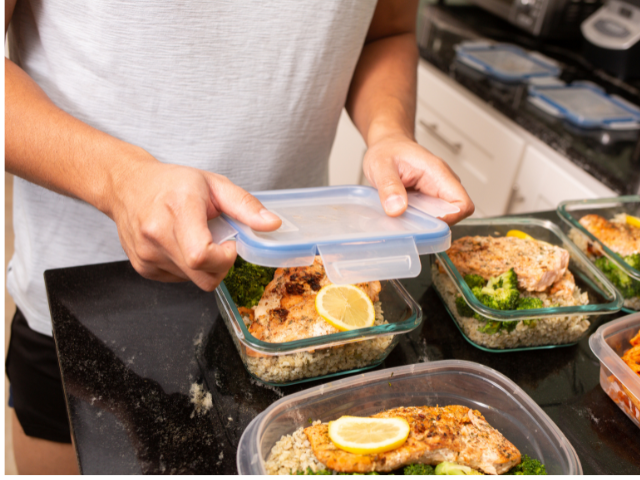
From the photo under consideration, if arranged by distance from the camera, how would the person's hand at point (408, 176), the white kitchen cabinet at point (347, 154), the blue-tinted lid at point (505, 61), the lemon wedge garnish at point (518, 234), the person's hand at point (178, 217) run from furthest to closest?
the white kitchen cabinet at point (347, 154) → the blue-tinted lid at point (505, 61) → the lemon wedge garnish at point (518, 234) → the person's hand at point (408, 176) → the person's hand at point (178, 217)

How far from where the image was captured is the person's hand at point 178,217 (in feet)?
2.33

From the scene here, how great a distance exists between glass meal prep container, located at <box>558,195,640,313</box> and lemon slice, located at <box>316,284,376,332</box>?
0.57 m

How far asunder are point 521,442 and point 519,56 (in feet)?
7.45

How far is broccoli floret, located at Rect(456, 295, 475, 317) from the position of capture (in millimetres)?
996

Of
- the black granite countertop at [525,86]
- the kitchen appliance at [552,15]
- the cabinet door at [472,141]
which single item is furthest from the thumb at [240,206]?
the kitchen appliance at [552,15]

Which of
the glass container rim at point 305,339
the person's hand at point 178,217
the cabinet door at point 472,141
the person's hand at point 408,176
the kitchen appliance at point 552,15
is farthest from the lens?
the kitchen appliance at point 552,15

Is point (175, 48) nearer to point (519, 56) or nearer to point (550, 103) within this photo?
point (550, 103)

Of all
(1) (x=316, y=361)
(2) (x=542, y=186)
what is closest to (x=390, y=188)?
(1) (x=316, y=361)

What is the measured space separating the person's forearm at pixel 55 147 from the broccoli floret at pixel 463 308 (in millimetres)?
595

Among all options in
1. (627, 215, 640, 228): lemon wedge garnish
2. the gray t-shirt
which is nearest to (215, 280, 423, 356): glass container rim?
the gray t-shirt

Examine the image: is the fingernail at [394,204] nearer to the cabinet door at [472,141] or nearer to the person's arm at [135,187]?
the person's arm at [135,187]

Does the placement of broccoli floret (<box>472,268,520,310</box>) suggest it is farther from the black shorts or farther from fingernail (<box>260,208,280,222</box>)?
the black shorts

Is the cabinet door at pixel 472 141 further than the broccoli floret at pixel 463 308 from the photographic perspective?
Yes

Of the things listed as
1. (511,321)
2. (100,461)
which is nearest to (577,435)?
(511,321)
